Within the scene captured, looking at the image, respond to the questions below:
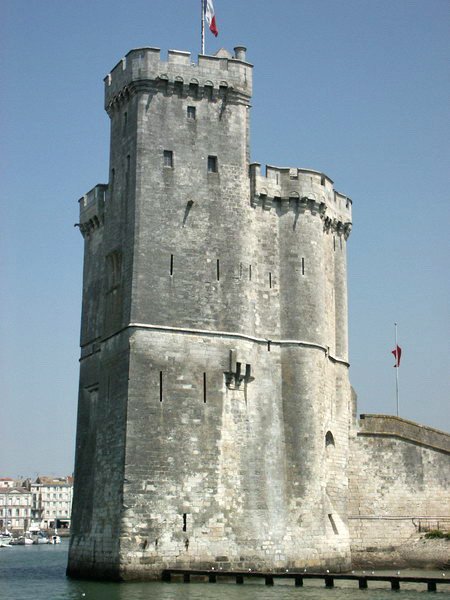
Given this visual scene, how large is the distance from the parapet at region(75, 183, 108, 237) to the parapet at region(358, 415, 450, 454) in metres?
12.6

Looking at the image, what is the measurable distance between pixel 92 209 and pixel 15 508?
380ft

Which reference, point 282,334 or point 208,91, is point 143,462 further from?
point 208,91

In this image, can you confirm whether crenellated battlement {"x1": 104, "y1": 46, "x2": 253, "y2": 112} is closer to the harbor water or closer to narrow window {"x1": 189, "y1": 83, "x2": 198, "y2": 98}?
narrow window {"x1": 189, "y1": 83, "x2": 198, "y2": 98}

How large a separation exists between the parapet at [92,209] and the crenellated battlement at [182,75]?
3473mm

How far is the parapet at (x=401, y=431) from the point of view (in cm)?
4025

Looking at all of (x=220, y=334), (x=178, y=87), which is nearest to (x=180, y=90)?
(x=178, y=87)

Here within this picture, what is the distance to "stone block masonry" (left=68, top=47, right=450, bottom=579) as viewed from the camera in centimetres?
3291

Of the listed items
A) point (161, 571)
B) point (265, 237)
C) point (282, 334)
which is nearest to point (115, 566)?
point (161, 571)

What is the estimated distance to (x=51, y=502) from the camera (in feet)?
503

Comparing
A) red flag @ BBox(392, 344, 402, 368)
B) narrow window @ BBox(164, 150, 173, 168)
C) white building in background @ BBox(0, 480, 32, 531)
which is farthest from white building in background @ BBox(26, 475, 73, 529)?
narrow window @ BBox(164, 150, 173, 168)

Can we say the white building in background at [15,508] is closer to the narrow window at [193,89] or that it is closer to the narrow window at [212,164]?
the narrow window at [212,164]

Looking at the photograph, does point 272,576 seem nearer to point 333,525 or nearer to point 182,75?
point 333,525

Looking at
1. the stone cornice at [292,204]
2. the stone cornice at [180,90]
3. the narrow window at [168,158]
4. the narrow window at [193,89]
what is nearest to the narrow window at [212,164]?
the narrow window at [168,158]

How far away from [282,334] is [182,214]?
18.3ft
